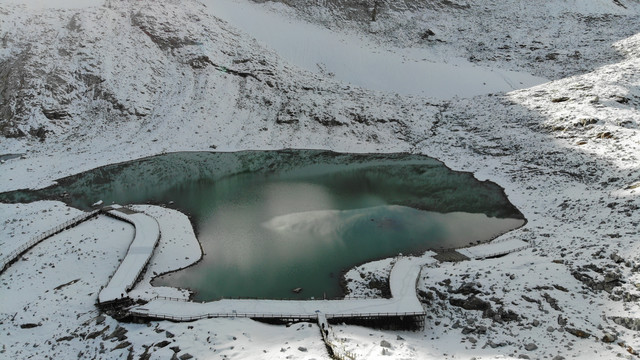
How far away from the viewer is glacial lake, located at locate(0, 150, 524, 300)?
2589 cm

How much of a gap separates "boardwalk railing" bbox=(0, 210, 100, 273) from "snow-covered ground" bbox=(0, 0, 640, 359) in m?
0.51

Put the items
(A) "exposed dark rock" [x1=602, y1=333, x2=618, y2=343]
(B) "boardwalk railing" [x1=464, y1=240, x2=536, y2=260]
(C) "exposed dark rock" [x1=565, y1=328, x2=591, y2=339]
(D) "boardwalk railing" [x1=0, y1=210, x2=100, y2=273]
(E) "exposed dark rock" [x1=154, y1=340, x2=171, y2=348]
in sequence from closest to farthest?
(A) "exposed dark rock" [x1=602, y1=333, x2=618, y2=343], (C) "exposed dark rock" [x1=565, y1=328, x2=591, y2=339], (E) "exposed dark rock" [x1=154, y1=340, x2=171, y2=348], (D) "boardwalk railing" [x1=0, y1=210, x2=100, y2=273], (B) "boardwalk railing" [x1=464, y1=240, x2=536, y2=260]

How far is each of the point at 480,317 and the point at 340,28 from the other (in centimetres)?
7141

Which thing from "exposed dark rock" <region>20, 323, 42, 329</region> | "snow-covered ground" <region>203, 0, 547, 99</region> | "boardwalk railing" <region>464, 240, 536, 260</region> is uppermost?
"snow-covered ground" <region>203, 0, 547, 99</region>

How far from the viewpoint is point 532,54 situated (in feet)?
229

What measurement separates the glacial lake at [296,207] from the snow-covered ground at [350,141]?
2.19 metres

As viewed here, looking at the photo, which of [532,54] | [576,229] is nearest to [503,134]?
[576,229]

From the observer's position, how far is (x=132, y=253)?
2673 cm

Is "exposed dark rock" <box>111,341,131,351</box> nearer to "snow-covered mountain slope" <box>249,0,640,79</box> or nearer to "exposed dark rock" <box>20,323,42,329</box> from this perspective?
"exposed dark rock" <box>20,323,42,329</box>

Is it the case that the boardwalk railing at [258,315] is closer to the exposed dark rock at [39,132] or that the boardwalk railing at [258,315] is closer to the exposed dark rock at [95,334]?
the exposed dark rock at [95,334]

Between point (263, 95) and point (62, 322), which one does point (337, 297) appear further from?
point (263, 95)

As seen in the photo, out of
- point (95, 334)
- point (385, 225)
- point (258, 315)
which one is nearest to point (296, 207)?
point (385, 225)

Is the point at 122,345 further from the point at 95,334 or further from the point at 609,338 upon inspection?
the point at 609,338

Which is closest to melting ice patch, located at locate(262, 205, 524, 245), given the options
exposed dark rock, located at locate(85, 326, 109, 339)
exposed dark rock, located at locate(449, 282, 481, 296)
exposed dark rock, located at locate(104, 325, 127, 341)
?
exposed dark rock, located at locate(449, 282, 481, 296)
